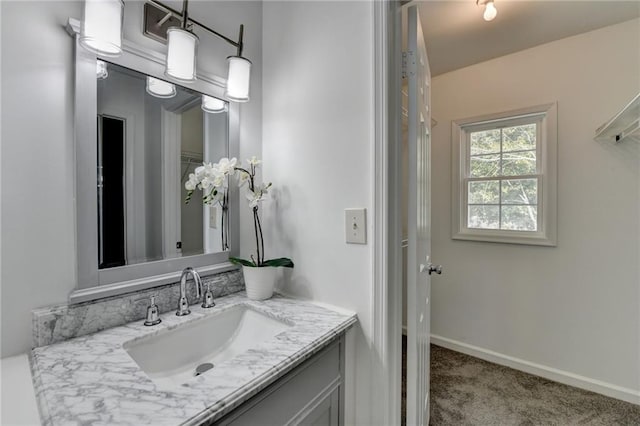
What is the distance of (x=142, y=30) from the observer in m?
1.03

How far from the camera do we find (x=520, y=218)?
2.25 metres

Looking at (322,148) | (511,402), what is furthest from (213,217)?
(511,402)

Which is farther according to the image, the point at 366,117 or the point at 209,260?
the point at 209,260

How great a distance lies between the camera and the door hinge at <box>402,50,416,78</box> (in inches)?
43.6

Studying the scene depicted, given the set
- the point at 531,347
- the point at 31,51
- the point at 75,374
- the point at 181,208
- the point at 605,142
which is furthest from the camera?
the point at 531,347

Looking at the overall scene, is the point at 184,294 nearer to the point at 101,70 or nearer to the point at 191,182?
the point at 191,182

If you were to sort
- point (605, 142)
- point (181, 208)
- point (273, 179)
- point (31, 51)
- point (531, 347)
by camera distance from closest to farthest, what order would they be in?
point (31, 51), point (181, 208), point (273, 179), point (605, 142), point (531, 347)

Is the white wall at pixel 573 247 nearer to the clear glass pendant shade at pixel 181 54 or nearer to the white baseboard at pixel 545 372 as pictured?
the white baseboard at pixel 545 372

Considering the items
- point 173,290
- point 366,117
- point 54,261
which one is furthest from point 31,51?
point 366,117

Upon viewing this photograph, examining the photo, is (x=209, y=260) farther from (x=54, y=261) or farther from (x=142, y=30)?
(x=142, y=30)

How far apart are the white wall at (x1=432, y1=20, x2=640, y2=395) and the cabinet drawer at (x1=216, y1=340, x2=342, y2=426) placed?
192cm

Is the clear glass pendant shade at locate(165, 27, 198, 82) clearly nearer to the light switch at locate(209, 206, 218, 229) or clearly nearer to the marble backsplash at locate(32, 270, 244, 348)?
the light switch at locate(209, 206, 218, 229)

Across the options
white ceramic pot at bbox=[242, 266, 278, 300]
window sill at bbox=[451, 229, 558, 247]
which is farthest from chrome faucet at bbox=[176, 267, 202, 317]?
window sill at bbox=[451, 229, 558, 247]

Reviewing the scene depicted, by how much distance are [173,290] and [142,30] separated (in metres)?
0.97
